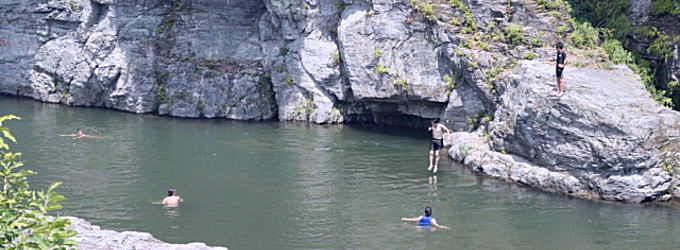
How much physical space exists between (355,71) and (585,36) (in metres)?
8.32

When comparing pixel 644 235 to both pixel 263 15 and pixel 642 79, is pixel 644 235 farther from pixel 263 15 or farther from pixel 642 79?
pixel 263 15

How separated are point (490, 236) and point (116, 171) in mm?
11435

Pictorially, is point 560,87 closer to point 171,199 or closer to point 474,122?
point 474,122

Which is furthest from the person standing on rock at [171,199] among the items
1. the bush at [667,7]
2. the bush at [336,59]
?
the bush at [667,7]

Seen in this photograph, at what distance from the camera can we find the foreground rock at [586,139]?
22.7 meters

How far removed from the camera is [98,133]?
3169 centimetres

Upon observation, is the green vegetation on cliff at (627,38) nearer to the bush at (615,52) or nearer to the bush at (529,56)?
the bush at (615,52)

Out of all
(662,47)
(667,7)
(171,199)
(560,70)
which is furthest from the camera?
(667,7)

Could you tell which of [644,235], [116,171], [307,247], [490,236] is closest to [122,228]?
[307,247]

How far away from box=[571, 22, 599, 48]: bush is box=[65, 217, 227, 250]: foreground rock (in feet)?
51.3

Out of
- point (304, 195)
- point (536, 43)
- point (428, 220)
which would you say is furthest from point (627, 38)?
point (304, 195)

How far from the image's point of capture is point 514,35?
28.5 metres

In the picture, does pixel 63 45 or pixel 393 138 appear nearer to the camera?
pixel 393 138

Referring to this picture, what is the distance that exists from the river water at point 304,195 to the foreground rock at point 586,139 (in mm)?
644
